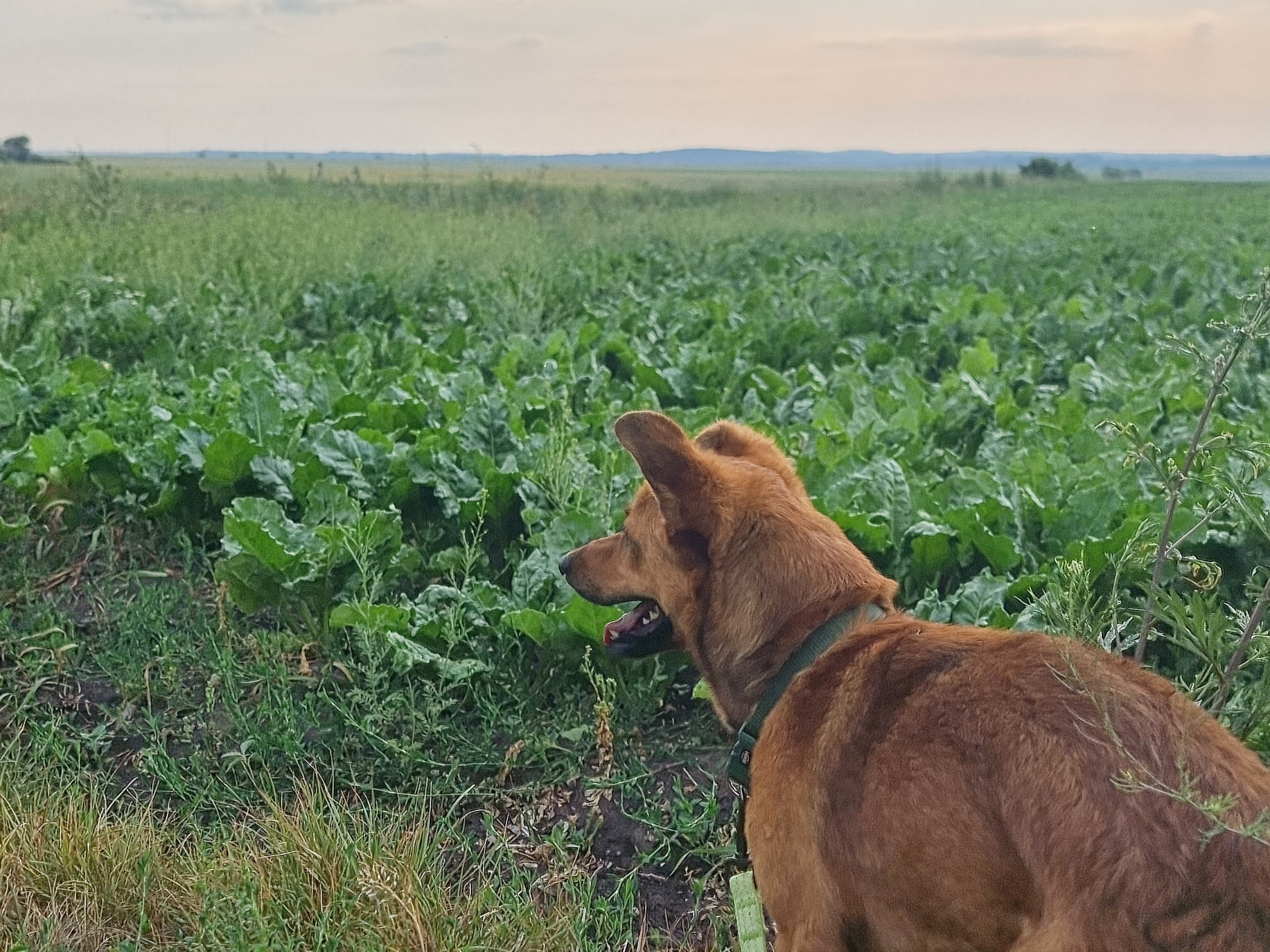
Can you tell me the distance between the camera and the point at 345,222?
15438 millimetres

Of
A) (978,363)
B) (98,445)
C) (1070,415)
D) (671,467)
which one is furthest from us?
(978,363)

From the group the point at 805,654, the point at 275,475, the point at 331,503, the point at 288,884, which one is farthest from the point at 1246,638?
the point at 275,475

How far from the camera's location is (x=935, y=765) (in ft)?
7.39

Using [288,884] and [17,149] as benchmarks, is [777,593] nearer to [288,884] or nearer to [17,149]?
[288,884]

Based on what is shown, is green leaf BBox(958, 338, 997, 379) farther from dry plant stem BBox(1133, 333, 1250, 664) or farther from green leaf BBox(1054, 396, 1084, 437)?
dry plant stem BBox(1133, 333, 1250, 664)

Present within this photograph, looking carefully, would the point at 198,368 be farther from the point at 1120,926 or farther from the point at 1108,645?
the point at 1120,926

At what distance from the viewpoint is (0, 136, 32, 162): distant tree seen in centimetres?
4125

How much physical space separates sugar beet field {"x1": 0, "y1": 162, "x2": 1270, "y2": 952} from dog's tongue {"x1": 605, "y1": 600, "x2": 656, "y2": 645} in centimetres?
72

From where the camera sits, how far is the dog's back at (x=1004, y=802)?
1975 mm

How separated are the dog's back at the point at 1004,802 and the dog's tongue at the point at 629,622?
2.35ft

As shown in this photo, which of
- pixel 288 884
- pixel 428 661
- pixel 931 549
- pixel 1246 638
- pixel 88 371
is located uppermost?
pixel 88 371

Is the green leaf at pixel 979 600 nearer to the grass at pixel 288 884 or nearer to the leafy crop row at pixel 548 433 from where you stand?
the leafy crop row at pixel 548 433

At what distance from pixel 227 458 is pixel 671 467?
123 inches

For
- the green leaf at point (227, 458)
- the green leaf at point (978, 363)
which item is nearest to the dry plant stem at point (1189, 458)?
the green leaf at point (227, 458)
